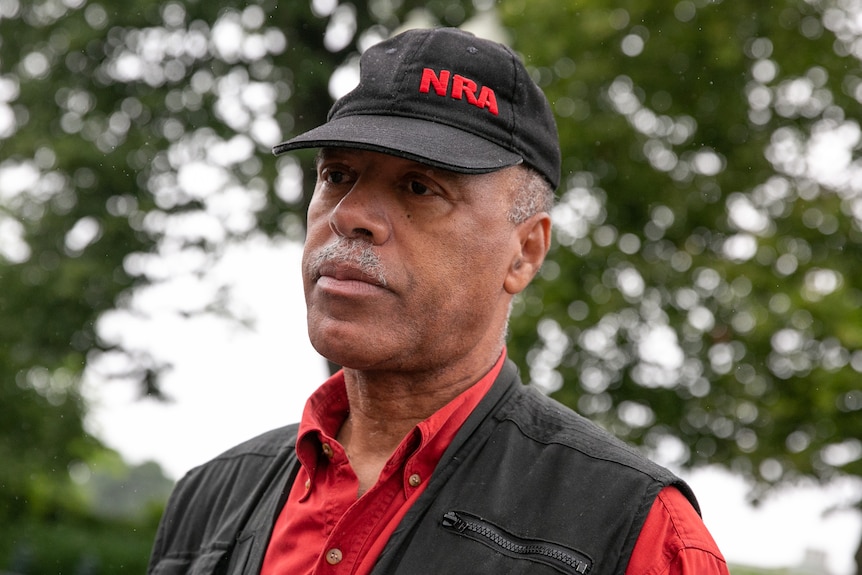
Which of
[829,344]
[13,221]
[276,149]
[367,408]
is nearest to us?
[276,149]

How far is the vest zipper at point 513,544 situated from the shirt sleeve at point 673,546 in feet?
0.37

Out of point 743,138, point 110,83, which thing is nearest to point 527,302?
point 743,138

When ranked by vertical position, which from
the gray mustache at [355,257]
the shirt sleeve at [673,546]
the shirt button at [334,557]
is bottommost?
the shirt button at [334,557]

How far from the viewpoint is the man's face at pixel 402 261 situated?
2.37 metres

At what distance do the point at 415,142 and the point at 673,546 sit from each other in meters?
1.05

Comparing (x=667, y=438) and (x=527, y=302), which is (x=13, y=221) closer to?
(x=527, y=302)

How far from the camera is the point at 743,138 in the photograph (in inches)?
373

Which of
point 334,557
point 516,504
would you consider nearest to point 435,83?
point 516,504

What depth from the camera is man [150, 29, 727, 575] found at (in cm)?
216

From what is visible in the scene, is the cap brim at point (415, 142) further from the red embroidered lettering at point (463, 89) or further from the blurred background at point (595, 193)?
the blurred background at point (595, 193)

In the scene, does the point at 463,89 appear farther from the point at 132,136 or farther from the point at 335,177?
the point at 132,136

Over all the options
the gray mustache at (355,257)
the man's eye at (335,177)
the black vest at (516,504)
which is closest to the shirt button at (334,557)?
the black vest at (516,504)

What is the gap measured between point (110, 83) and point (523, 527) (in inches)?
298

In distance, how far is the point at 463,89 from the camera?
2463 mm
